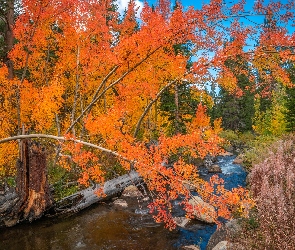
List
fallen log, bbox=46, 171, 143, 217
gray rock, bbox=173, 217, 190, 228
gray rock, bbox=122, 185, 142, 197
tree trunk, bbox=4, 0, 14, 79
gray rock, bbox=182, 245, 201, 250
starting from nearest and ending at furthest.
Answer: gray rock, bbox=182, 245, 201, 250
gray rock, bbox=173, 217, 190, 228
fallen log, bbox=46, 171, 143, 217
tree trunk, bbox=4, 0, 14, 79
gray rock, bbox=122, 185, 142, 197

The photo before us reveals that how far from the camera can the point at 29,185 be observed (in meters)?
10.3

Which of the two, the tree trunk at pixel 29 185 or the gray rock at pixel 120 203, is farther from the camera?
the gray rock at pixel 120 203

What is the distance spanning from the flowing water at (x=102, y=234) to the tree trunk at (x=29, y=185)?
47 centimetres

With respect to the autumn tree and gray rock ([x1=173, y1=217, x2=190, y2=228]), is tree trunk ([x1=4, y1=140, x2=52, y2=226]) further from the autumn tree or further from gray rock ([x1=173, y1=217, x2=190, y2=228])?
gray rock ([x1=173, y1=217, x2=190, y2=228])

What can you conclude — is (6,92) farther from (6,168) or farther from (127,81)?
(127,81)

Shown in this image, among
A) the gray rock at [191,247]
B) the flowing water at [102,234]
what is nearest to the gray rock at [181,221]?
the flowing water at [102,234]

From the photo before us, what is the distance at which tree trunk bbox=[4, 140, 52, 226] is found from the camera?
1016 cm

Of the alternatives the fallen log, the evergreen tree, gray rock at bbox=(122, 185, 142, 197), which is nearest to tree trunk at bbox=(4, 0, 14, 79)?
the fallen log

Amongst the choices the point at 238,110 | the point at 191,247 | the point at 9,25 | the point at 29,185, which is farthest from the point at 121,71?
the point at 238,110

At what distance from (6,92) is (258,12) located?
12468 millimetres

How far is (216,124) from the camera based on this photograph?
43.8 m

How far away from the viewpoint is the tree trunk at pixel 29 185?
1016 cm

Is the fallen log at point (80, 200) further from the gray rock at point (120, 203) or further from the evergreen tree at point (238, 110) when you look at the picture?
the evergreen tree at point (238, 110)

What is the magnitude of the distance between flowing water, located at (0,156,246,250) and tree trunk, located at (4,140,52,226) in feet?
1.53
